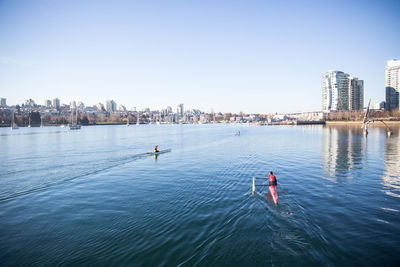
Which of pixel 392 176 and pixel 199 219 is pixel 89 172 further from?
pixel 392 176

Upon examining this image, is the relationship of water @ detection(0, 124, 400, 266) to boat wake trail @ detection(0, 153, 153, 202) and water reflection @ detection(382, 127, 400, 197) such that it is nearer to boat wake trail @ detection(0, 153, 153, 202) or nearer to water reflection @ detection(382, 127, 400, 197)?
water reflection @ detection(382, 127, 400, 197)

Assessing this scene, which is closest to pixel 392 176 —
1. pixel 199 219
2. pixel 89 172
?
pixel 199 219

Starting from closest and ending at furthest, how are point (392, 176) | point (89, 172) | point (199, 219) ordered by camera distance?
point (199, 219) → point (392, 176) → point (89, 172)

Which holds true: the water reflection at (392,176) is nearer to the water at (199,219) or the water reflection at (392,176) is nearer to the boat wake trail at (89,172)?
the water at (199,219)

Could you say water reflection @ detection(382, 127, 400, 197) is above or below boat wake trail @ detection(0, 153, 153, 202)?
above

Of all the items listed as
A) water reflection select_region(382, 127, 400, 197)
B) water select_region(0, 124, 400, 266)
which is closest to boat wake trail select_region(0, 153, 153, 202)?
water select_region(0, 124, 400, 266)

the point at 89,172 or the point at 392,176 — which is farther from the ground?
the point at 392,176

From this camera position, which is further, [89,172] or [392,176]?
[89,172]

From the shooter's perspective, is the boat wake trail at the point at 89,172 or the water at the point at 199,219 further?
the boat wake trail at the point at 89,172

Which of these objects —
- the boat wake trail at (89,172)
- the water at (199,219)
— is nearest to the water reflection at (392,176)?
the water at (199,219)

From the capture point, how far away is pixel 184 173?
28391mm

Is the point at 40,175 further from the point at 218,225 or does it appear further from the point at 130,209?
the point at 218,225

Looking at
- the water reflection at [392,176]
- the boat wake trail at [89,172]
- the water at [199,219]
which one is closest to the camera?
the water at [199,219]

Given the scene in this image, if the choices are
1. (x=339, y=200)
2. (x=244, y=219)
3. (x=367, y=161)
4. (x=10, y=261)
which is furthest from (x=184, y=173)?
(x=367, y=161)
